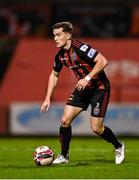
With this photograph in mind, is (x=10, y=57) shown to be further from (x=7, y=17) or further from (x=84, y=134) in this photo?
(x=84, y=134)

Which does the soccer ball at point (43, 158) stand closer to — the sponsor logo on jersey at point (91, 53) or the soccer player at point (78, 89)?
the soccer player at point (78, 89)

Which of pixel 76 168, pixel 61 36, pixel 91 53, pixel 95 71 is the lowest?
pixel 76 168

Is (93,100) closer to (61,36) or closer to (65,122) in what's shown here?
(65,122)

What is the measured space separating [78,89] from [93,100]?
0.46 meters

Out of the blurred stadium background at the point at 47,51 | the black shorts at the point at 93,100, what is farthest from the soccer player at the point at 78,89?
the blurred stadium background at the point at 47,51

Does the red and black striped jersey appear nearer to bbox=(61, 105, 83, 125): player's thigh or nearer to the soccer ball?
bbox=(61, 105, 83, 125): player's thigh

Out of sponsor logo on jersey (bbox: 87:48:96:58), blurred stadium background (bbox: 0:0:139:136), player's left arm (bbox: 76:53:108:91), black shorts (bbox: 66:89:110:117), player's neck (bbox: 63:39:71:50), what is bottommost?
blurred stadium background (bbox: 0:0:139:136)

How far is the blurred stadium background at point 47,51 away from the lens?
23703 mm

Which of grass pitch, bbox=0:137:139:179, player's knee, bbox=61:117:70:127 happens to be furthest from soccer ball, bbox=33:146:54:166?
player's knee, bbox=61:117:70:127

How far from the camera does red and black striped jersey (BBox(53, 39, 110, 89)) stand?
1212 centimetres

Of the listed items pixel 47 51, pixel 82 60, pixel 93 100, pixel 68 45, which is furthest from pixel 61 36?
pixel 47 51

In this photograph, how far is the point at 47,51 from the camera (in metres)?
25.6

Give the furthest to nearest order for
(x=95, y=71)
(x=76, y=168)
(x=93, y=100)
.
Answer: (x=93, y=100)
(x=95, y=71)
(x=76, y=168)

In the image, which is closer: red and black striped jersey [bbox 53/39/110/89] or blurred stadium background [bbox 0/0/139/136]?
red and black striped jersey [bbox 53/39/110/89]
